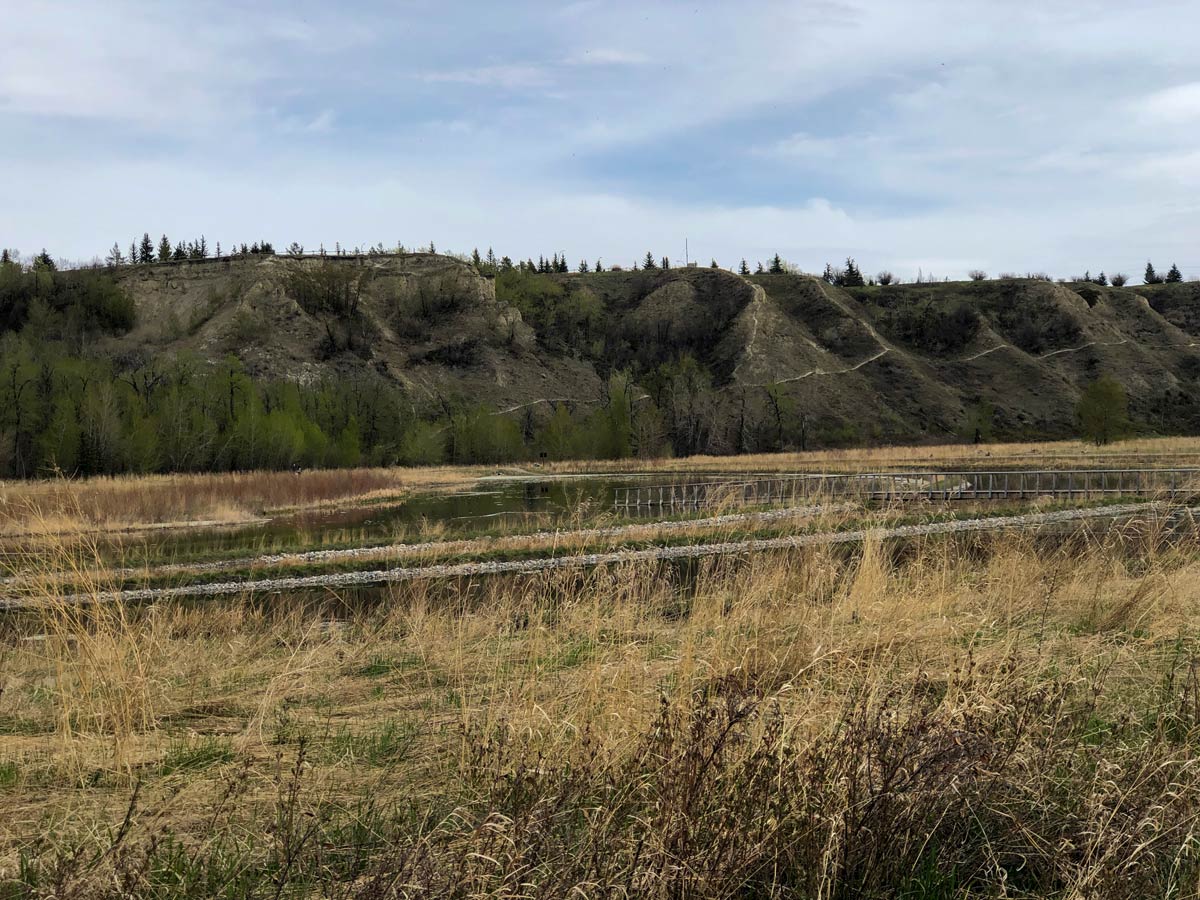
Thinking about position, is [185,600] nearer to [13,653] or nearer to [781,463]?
[13,653]

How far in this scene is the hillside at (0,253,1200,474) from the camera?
71250 millimetres

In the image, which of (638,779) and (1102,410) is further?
(1102,410)

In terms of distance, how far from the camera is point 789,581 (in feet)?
30.6

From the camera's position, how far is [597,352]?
10556 centimetres

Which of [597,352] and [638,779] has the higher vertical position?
[597,352]

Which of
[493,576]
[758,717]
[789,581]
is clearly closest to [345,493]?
[493,576]

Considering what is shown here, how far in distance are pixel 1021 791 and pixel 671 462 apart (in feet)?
197

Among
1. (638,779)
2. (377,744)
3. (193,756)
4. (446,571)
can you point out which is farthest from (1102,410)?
(193,756)

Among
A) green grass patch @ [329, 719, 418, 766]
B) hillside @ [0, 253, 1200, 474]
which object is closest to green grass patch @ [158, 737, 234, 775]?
green grass patch @ [329, 719, 418, 766]

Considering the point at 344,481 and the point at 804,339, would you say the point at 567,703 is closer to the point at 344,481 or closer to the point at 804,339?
the point at 344,481

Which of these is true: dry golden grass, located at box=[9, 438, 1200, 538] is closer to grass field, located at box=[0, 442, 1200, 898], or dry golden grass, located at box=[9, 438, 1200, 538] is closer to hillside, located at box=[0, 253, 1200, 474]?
grass field, located at box=[0, 442, 1200, 898]

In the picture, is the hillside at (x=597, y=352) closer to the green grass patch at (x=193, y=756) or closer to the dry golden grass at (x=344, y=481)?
the dry golden grass at (x=344, y=481)

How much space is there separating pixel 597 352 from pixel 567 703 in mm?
101844

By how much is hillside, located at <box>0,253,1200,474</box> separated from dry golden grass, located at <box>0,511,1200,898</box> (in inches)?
2067
